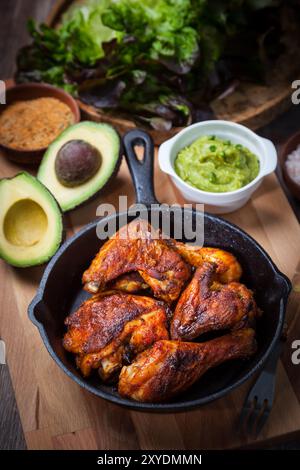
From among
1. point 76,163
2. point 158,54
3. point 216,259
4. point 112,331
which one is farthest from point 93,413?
point 158,54

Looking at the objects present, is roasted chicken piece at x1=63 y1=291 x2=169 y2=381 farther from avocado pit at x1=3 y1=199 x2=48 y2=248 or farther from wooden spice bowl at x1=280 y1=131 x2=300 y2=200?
wooden spice bowl at x1=280 y1=131 x2=300 y2=200

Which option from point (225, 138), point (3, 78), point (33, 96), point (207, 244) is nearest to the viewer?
point (207, 244)

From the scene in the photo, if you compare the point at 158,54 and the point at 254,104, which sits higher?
the point at 158,54

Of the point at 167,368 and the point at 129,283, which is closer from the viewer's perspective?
the point at 167,368

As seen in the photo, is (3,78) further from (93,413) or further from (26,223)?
(93,413)

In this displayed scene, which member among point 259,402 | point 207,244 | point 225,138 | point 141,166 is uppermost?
point 141,166
